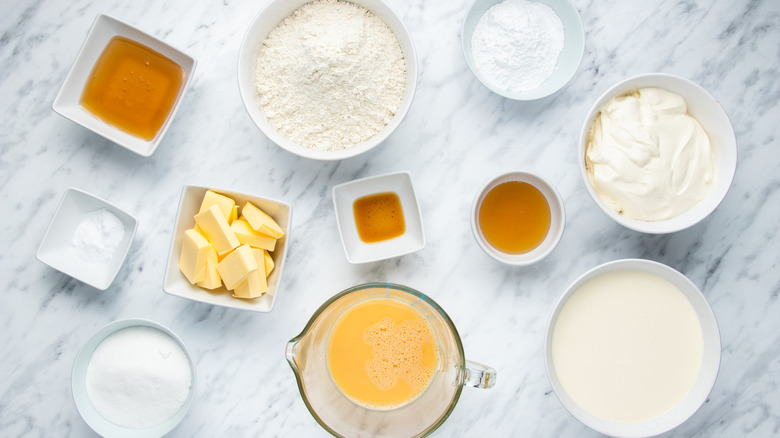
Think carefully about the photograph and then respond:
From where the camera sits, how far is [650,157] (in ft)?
5.16

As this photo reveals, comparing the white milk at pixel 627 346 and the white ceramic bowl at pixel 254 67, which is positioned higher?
the white ceramic bowl at pixel 254 67

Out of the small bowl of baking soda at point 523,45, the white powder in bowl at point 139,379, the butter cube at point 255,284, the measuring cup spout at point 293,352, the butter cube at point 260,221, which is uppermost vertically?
the small bowl of baking soda at point 523,45

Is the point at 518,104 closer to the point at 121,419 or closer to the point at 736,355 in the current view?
the point at 736,355

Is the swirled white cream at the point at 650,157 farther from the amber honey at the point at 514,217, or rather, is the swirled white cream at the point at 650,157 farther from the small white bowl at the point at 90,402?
the small white bowl at the point at 90,402

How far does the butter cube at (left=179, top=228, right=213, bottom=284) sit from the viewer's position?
160cm

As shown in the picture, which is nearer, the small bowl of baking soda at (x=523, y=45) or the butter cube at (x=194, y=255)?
the butter cube at (x=194, y=255)

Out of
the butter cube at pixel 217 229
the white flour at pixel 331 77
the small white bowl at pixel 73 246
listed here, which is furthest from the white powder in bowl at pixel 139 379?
the white flour at pixel 331 77

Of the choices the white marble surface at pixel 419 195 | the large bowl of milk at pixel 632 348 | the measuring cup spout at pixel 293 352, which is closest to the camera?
the measuring cup spout at pixel 293 352

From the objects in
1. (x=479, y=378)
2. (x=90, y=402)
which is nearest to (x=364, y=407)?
(x=479, y=378)

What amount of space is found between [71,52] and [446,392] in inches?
58.8

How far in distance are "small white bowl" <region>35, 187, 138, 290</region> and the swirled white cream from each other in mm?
1324

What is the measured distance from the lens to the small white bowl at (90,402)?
5.44 ft

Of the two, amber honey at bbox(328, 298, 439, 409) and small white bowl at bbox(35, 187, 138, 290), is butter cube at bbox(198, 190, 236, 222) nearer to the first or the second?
small white bowl at bbox(35, 187, 138, 290)

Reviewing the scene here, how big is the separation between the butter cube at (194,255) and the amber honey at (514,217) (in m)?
0.78
